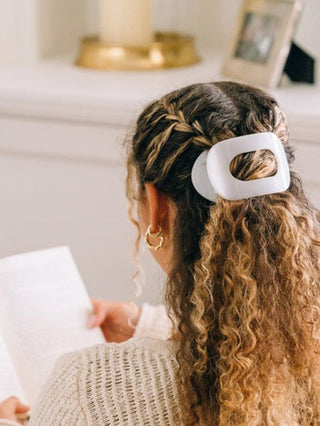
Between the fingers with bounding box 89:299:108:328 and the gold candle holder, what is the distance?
725 mm

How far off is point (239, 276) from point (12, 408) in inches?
18.5

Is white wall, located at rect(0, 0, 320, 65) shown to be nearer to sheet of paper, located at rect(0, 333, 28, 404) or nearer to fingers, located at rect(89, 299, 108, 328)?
fingers, located at rect(89, 299, 108, 328)

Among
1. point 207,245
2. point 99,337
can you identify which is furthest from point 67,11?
point 207,245

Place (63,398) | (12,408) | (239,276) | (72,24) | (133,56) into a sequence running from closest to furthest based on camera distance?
1. (239,276)
2. (63,398)
3. (12,408)
4. (133,56)
5. (72,24)

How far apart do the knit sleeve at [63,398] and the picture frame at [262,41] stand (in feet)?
3.08

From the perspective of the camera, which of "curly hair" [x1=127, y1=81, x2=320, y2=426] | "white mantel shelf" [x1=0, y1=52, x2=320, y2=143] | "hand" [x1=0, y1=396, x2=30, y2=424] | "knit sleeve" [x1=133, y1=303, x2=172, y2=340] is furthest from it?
"white mantel shelf" [x1=0, y1=52, x2=320, y2=143]

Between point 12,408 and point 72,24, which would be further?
point 72,24

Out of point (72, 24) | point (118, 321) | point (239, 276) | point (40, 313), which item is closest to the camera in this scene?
point (239, 276)

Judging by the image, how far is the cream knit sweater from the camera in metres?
0.90

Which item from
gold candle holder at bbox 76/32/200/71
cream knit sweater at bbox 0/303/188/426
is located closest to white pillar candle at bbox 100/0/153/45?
gold candle holder at bbox 76/32/200/71

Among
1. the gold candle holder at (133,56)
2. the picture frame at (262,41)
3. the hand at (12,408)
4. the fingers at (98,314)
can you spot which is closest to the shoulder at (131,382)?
the hand at (12,408)

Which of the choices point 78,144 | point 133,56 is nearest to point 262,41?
point 133,56

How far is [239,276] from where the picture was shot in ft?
2.69

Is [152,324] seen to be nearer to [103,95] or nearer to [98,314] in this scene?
[98,314]
